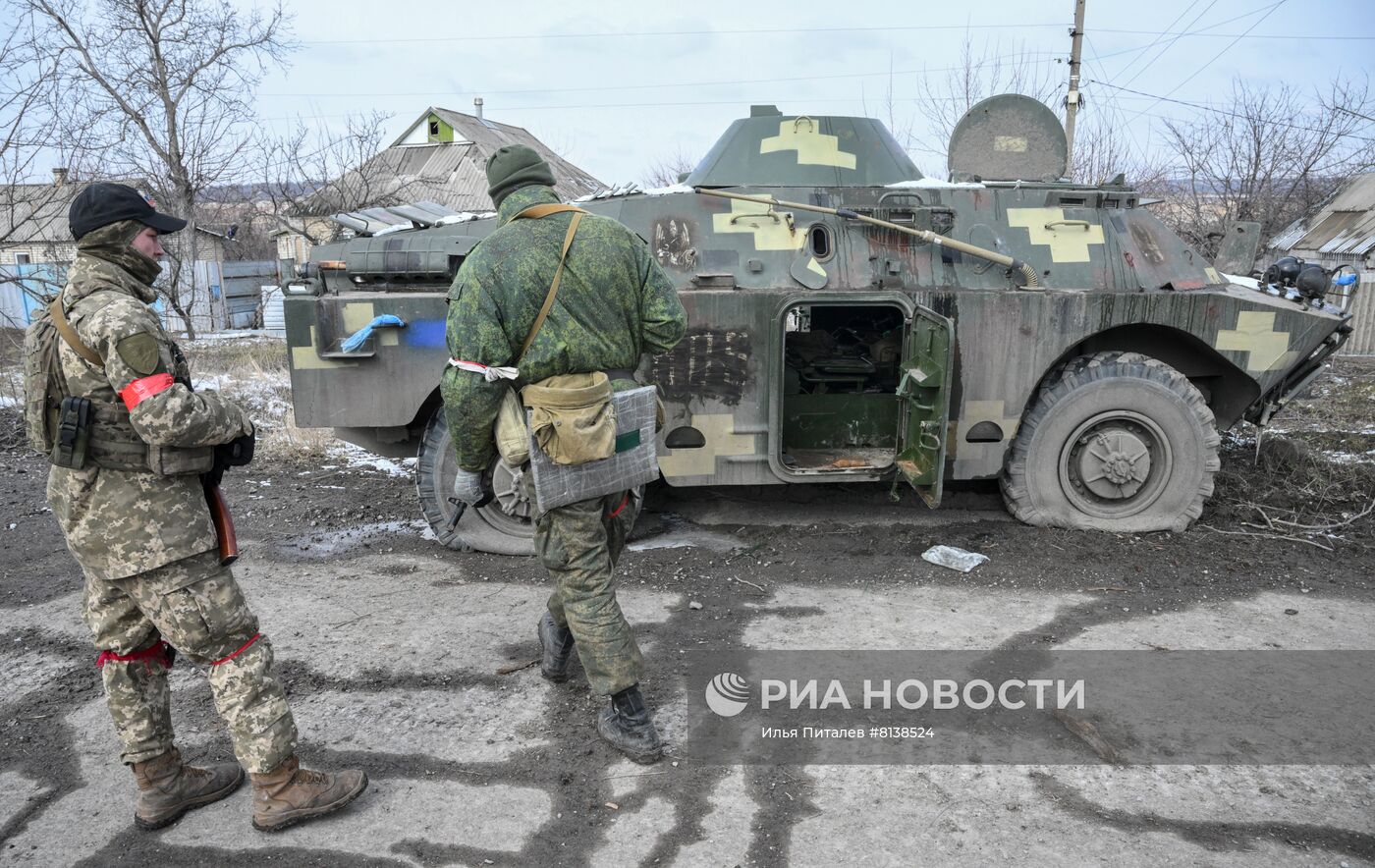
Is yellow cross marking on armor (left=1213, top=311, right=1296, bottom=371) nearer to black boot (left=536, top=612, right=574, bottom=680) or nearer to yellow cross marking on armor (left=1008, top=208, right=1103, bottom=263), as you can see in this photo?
yellow cross marking on armor (left=1008, top=208, right=1103, bottom=263)

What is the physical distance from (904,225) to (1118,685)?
2.49 metres

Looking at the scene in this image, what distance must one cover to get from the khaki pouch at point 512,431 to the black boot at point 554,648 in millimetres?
767

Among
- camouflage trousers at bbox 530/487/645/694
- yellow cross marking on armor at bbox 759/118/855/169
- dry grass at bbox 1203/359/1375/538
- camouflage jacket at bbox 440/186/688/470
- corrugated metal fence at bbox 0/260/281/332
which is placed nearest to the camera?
camouflage jacket at bbox 440/186/688/470

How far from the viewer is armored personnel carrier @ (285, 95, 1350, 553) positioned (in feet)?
15.3

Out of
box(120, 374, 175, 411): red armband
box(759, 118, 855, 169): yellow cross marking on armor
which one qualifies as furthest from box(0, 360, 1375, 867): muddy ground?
box(759, 118, 855, 169): yellow cross marking on armor

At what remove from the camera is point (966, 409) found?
484cm

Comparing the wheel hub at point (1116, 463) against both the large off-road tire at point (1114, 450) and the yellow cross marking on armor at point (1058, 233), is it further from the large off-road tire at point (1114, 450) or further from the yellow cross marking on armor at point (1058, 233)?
the yellow cross marking on armor at point (1058, 233)

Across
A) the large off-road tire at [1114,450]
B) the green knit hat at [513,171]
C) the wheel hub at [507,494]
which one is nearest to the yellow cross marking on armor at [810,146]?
the large off-road tire at [1114,450]

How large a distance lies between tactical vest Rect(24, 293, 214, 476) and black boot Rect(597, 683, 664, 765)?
4.67 feet

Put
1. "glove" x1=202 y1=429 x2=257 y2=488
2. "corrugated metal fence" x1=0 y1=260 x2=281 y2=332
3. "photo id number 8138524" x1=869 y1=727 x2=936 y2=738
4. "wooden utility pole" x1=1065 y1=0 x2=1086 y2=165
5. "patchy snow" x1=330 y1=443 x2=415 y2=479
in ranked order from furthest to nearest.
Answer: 1. "corrugated metal fence" x1=0 y1=260 x2=281 y2=332
2. "wooden utility pole" x1=1065 y1=0 x2=1086 y2=165
3. "patchy snow" x1=330 y1=443 x2=415 y2=479
4. "photo id number 8138524" x1=869 y1=727 x2=936 y2=738
5. "glove" x1=202 y1=429 x2=257 y2=488

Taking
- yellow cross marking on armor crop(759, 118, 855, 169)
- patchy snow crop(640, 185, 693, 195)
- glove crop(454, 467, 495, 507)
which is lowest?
glove crop(454, 467, 495, 507)

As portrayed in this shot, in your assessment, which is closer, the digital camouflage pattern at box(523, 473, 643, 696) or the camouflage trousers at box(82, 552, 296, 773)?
the camouflage trousers at box(82, 552, 296, 773)

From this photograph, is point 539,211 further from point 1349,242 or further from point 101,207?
point 1349,242

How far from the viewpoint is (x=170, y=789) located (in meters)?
2.66
